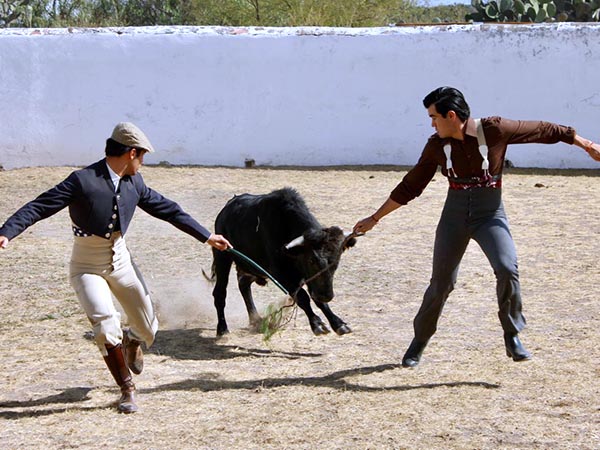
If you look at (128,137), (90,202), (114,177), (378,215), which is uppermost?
(128,137)

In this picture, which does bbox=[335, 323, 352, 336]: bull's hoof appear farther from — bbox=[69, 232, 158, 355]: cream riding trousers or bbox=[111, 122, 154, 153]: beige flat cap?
bbox=[111, 122, 154, 153]: beige flat cap

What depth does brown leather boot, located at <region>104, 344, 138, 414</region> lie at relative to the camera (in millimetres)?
5473

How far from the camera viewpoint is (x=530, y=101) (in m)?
17.1

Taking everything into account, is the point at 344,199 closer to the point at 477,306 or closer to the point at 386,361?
the point at 477,306

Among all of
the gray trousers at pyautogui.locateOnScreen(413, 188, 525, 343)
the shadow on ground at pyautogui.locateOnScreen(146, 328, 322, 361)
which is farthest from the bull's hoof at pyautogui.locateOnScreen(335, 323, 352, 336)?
the gray trousers at pyautogui.locateOnScreen(413, 188, 525, 343)

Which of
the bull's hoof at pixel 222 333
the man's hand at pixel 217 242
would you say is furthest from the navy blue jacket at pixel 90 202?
the bull's hoof at pixel 222 333

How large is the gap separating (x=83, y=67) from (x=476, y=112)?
7025 mm

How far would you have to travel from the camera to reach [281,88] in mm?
17375

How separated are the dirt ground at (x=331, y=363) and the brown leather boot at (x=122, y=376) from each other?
0.08 metres

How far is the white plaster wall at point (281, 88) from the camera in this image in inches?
668

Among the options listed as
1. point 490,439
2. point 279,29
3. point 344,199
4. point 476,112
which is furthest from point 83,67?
point 490,439

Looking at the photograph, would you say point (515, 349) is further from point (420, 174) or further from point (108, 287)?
point (108, 287)

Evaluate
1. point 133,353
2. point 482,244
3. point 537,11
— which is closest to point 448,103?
point 482,244

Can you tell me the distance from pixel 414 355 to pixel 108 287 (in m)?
2.00
